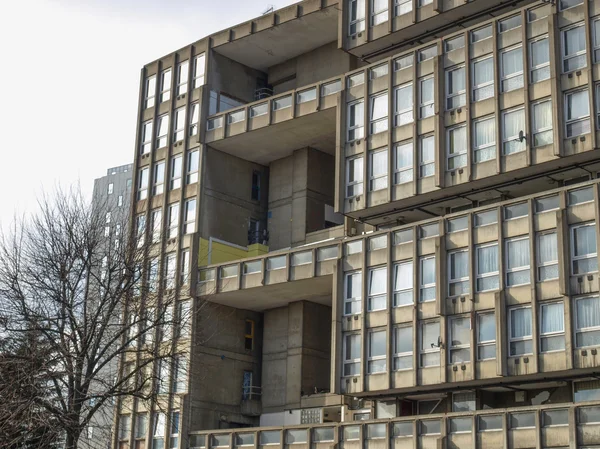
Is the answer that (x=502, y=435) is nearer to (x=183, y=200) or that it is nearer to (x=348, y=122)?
(x=348, y=122)

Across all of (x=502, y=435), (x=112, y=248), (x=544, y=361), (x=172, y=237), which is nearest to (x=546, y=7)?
(x=544, y=361)

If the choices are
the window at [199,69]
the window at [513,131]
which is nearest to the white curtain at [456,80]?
the window at [513,131]

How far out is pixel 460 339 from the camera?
38.5m

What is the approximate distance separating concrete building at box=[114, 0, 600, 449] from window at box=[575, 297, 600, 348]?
7cm

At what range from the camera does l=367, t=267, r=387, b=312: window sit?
41.8 metres

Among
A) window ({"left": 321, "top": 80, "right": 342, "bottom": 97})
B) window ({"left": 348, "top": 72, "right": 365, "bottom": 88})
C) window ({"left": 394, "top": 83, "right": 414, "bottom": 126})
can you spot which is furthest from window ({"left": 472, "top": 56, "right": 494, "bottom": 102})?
window ({"left": 321, "top": 80, "right": 342, "bottom": 97})

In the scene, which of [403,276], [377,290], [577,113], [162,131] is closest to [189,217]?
[162,131]

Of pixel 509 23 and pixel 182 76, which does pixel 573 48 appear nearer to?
pixel 509 23

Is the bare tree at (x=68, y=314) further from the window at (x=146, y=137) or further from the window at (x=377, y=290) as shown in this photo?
the window at (x=146, y=137)

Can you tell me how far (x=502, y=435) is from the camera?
3578 centimetres

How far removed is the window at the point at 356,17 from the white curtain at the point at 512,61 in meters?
8.26

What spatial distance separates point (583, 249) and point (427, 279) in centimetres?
663

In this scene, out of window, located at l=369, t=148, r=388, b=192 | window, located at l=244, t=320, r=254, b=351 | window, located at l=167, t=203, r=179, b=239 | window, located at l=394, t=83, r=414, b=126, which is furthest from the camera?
window, located at l=167, t=203, r=179, b=239

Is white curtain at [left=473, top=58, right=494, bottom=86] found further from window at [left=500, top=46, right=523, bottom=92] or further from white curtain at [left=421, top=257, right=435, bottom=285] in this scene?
white curtain at [left=421, top=257, right=435, bottom=285]
